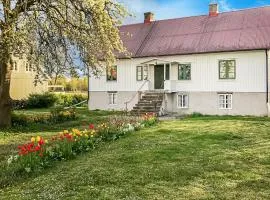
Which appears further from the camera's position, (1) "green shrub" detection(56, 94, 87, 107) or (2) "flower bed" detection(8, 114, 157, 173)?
(1) "green shrub" detection(56, 94, 87, 107)

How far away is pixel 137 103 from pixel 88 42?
11822 mm

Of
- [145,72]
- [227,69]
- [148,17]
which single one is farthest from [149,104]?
[148,17]

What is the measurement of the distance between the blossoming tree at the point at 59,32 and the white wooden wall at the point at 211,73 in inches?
415

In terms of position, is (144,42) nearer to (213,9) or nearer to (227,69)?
(213,9)

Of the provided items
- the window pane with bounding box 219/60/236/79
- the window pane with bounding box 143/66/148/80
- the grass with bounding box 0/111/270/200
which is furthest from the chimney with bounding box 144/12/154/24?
the grass with bounding box 0/111/270/200

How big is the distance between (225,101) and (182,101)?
343 centimetres

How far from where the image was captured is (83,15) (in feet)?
69.4

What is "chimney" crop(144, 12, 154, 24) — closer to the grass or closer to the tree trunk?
the tree trunk

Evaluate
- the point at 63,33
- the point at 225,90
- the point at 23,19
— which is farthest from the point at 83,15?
the point at 225,90

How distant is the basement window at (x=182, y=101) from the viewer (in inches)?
1280

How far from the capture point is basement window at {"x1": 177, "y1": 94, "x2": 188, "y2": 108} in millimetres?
32500

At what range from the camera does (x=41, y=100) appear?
4284 centimetres

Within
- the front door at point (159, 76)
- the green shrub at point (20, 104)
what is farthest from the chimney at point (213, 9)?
the green shrub at point (20, 104)

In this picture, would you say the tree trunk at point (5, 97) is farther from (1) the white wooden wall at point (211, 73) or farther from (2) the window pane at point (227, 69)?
(2) the window pane at point (227, 69)
